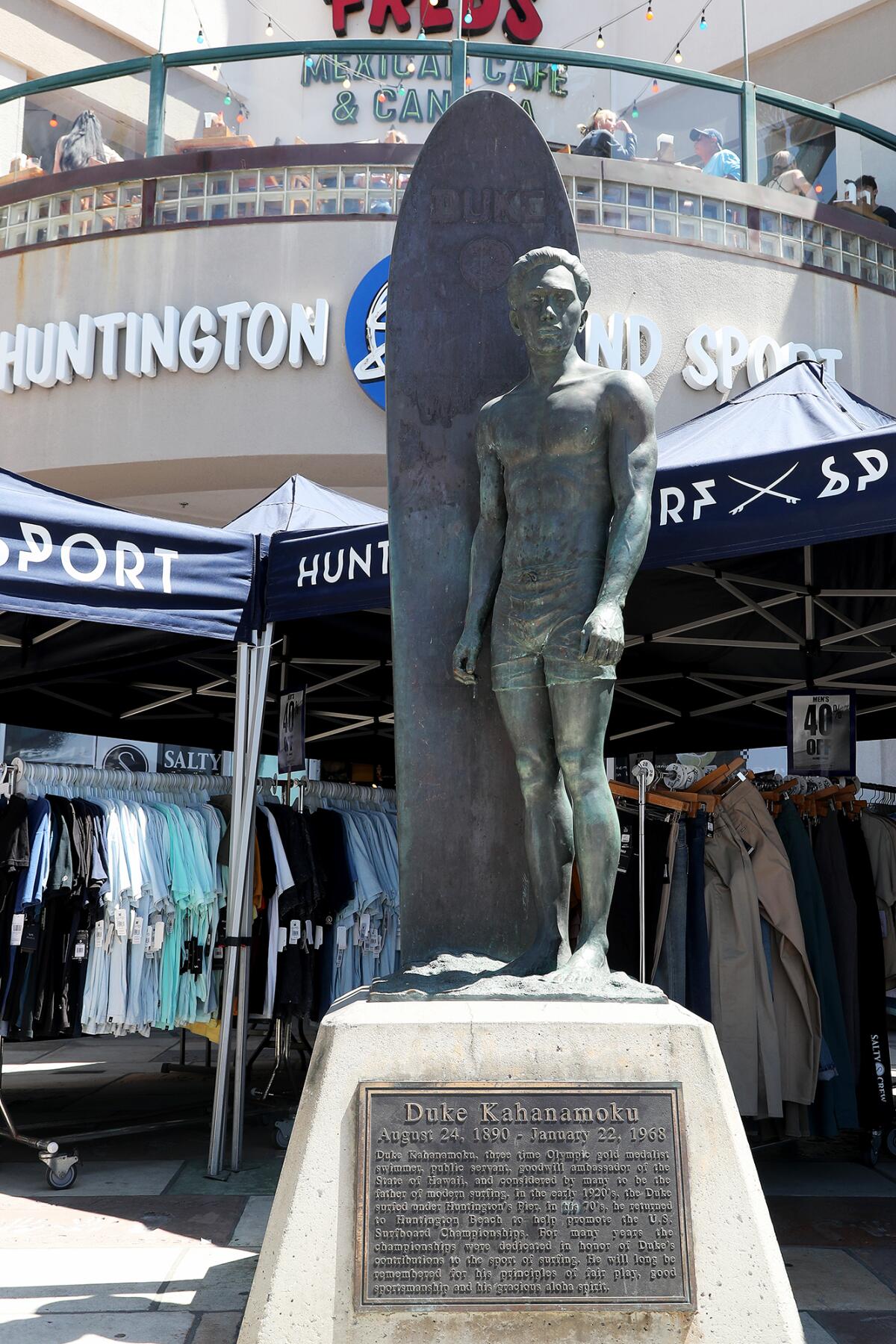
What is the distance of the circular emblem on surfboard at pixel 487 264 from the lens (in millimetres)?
4664

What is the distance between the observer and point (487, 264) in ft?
15.3

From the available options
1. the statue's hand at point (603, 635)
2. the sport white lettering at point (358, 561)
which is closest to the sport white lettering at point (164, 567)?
the sport white lettering at point (358, 561)

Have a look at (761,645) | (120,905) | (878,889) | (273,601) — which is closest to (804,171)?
(761,645)

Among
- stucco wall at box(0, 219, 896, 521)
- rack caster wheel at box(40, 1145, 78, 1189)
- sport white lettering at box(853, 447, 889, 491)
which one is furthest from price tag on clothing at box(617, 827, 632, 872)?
stucco wall at box(0, 219, 896, 521)

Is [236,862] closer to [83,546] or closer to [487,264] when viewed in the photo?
[83,546]

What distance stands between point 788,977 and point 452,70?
28.1ft

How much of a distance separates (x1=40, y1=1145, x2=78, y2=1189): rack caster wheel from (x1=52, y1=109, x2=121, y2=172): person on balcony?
370 inches

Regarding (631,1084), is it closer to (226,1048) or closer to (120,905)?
(226,1048)

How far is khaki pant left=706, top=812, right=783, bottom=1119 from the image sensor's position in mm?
6152

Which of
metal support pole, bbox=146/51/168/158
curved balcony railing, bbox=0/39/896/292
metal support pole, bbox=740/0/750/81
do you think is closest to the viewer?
curved balcony railing, bbox=0/39/896/292

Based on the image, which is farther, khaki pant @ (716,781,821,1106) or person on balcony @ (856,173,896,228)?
person on balcony @ (856,173,896,228)

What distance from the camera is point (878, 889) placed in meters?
7.12

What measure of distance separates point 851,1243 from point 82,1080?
5.81 metres

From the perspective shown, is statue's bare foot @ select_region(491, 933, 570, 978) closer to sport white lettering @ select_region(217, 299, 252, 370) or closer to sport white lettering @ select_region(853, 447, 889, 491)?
sport white lettering @ select_region(853, 447, 889, 491)
